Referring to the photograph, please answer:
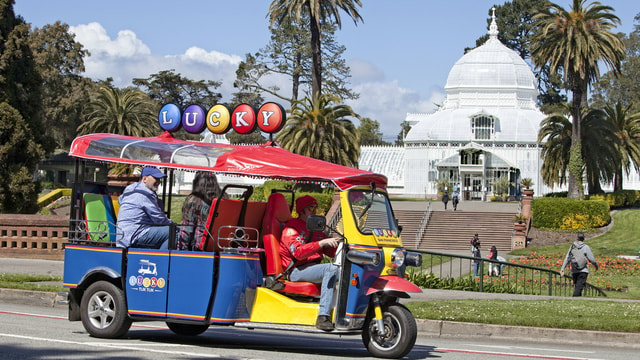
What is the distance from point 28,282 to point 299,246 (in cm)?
988

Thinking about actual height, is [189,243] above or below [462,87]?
below

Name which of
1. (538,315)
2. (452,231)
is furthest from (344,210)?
(452,231)

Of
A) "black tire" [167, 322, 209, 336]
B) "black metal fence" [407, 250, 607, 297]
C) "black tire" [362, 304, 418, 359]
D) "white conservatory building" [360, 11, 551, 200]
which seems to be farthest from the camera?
"white conservatory building" [360, 11, 551, 200]

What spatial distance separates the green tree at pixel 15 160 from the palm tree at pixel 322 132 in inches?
753

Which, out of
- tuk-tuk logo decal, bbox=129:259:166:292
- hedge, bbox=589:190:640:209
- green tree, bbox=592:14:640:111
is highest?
green tree, bbox=592:14:640:111

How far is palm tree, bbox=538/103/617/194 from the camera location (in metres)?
55.8

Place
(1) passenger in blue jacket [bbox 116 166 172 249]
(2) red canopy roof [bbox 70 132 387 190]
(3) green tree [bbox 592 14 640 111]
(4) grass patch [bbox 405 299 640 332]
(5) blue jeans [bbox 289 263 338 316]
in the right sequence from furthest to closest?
(3) green tree [bbox 592 14 640 111], (4) grass patch [bbox 405 299 640 332], (1) passenger in blue jacket [bbox 116 166 172 249], (2) red canopy roof [bbox 70 132 387 190], (5) blue jeans [bbox 289 263 338 316]

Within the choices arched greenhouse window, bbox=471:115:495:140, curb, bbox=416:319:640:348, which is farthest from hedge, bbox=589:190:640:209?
curb, bbox=416:319:640:348

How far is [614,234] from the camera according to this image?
48.9 metres

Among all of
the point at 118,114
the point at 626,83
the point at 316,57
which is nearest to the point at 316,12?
the point at 316,57

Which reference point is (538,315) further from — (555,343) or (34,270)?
(34,270)

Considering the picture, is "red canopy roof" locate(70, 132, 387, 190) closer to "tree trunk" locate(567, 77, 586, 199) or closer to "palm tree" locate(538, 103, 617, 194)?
"tree trunk" locate(567, 77, 586, 199)

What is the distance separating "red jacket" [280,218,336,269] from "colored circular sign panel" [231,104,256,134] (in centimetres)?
238

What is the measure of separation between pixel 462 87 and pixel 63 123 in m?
39.8
